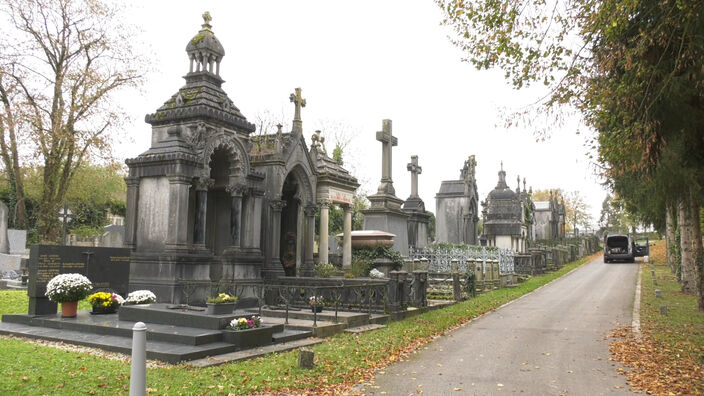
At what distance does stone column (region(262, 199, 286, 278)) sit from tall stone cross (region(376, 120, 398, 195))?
9.47 metres

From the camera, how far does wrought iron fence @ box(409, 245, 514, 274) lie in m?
26.5

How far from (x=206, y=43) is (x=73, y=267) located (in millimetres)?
7480

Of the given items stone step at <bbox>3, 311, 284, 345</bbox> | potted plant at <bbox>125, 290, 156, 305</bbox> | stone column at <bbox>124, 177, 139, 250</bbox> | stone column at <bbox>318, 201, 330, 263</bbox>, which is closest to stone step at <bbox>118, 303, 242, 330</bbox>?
stone step at <bbox>3, 311, 284, 345</bbox>

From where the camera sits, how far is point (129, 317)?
11.2 meters

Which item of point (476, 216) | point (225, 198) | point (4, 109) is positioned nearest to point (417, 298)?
point (225, 198)

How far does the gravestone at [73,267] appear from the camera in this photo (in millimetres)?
11805

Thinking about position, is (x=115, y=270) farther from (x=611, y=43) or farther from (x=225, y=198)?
(x=611, y=43)

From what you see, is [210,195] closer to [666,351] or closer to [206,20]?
[206,20]

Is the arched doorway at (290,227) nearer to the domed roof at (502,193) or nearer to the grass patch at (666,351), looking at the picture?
the grass patch at (666,351)

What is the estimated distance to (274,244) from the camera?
56.5 ft

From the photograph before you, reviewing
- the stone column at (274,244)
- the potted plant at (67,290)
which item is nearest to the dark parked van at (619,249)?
the stone column at (274,244)

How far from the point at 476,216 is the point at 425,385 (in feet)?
101

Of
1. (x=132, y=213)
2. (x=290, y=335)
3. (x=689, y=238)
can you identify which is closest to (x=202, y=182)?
(x=132, y=213)

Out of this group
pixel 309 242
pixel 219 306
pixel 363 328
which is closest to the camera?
pixel 219 306
